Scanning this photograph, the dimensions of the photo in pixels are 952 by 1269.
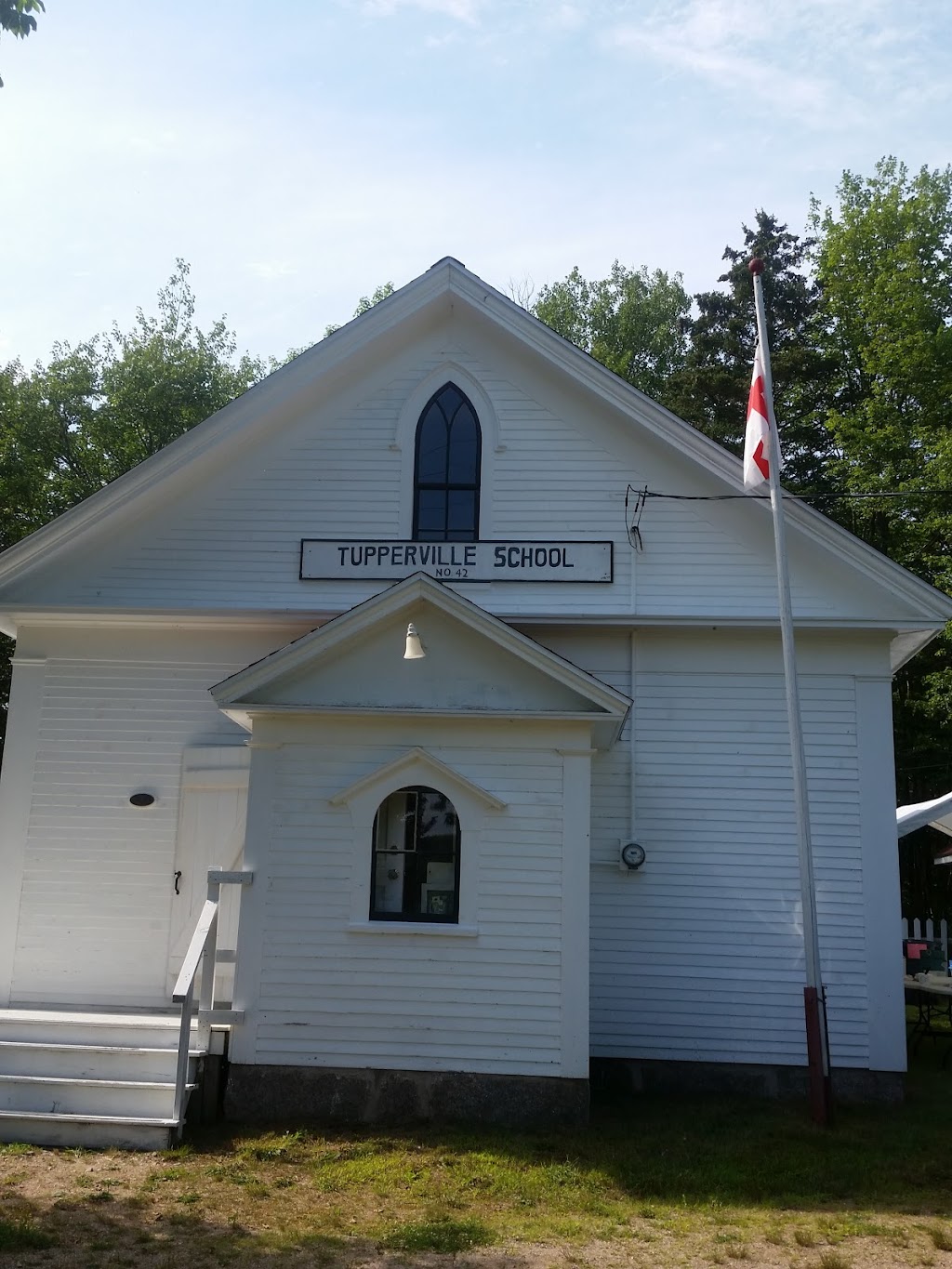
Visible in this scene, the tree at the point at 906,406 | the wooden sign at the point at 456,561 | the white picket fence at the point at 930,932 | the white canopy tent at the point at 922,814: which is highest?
the tree at the point at 906,406

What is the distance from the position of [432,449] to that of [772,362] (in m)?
22.4

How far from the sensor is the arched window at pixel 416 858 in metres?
10.2

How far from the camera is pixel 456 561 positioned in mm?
12820

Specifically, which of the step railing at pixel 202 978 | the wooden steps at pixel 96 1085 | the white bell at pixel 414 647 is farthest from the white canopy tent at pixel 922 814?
the wooden steps at pixel 96 1085

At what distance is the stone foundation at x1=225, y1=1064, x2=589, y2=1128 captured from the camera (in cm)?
963

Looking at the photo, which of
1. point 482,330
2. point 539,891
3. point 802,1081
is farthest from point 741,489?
point 802,1081

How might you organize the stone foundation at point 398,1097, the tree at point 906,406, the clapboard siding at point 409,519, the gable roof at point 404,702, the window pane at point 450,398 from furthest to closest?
the tree at point 906,406
the window pane at point 450,398
the clapboard siding at point 409,519
the gable roof at point 404,702
the stone foundation at point 398,1097

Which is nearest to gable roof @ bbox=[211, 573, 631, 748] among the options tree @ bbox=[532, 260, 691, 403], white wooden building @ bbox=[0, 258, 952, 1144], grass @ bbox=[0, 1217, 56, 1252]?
white wooden building @ bbox=[0, 258, 952, 1144]

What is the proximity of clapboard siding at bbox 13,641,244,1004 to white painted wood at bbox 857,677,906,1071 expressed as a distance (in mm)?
6510

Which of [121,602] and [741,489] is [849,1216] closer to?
[741,489]

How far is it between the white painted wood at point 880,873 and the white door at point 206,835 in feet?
20.7

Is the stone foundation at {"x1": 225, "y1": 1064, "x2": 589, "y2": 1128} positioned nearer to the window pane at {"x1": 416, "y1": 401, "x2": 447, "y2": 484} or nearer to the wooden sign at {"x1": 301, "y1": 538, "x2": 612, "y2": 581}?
the wooden sign at {"x1": 301, "y1": 538, "x2": 612, "y2": 581}

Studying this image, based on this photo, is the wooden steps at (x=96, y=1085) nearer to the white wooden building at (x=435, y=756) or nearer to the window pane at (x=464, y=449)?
the white wooden building at (x=435, y=756)

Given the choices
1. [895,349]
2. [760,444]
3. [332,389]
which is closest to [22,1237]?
[760,444]
